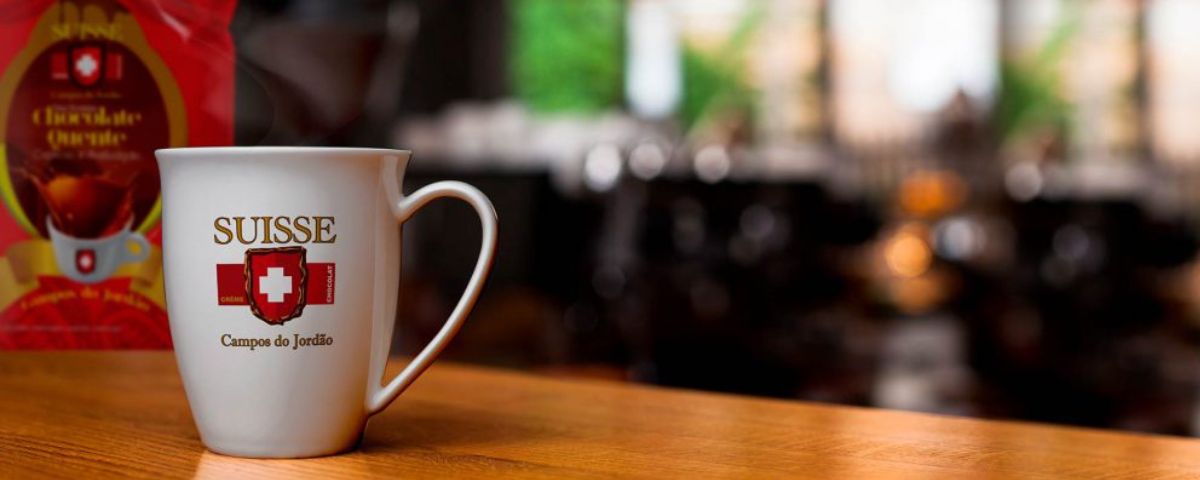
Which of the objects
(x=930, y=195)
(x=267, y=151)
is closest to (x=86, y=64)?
(x=267, y=151)

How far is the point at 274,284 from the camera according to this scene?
42 cm

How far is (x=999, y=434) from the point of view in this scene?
495 millimetres

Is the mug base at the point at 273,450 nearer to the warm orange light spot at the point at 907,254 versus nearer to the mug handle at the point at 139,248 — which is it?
the mug handle at the point at 139,248

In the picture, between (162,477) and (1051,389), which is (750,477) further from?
(1051,389)

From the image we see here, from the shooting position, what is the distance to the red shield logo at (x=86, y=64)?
0.50 m

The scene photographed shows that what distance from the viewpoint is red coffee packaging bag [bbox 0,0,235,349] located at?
50cm

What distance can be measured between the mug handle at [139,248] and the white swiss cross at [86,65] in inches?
2.4

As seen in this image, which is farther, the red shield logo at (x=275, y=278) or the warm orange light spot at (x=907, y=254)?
the warm orange light spot at (x=907, y=254)

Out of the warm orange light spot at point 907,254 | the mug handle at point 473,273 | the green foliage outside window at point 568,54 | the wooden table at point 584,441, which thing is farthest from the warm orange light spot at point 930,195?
the mug handle at point 473,273

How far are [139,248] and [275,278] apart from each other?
4.3 inches

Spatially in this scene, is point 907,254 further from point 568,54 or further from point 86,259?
point 86,259

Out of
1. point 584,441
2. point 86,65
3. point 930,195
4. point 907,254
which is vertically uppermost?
point 86,65

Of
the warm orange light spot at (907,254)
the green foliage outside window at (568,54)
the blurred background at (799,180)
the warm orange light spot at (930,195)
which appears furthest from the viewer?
the green foliage outside window at (568,54)

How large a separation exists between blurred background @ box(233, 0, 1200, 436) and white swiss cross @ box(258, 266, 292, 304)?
5.3 inches
